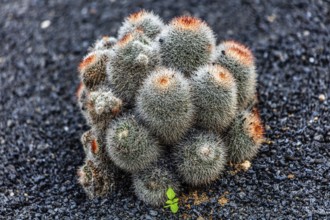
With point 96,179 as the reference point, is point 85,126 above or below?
below

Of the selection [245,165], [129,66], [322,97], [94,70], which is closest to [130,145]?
[129,66]

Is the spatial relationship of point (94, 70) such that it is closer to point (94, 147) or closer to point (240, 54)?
point (94, 147)

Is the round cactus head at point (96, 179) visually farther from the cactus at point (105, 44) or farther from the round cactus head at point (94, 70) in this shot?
the cactus at point (105, 44)

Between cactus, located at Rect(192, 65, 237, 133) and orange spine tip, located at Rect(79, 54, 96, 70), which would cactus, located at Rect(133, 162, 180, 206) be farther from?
orange spine tip, located at Rect(79, 54, 96, 70)

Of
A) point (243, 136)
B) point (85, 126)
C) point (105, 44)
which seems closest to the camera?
point (243, 136)

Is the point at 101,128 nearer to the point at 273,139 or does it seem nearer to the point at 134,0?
the point at 273,139

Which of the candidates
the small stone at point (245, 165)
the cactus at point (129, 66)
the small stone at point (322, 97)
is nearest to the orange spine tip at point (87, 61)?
the cactus at point (129, 66)

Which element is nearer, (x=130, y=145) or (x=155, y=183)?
(x=130, y=145)

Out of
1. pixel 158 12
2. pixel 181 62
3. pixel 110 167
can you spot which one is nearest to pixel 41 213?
pixel 110 167
